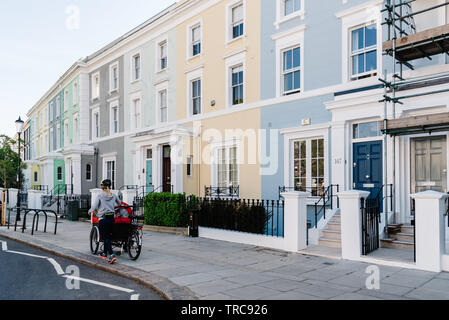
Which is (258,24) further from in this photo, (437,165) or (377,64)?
(437,165)

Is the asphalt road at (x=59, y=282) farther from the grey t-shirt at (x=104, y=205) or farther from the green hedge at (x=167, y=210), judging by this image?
the green hedge at (x=167, y=210)

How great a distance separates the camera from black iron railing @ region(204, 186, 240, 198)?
15.7 metres

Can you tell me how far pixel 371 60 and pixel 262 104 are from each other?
439cm

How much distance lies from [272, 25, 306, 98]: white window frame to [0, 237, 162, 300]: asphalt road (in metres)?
9.07

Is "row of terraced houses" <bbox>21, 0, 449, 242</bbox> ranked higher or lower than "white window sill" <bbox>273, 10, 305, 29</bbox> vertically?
lower

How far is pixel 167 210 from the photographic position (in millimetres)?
14180

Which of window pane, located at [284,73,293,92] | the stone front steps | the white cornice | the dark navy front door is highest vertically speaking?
the white cornice

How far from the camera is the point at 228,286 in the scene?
21.4 ft

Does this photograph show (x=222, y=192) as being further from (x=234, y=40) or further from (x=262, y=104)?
(x=234, y=40)

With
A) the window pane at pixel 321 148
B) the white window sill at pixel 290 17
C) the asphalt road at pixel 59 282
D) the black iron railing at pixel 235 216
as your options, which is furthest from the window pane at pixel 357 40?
the asphalt road at pixel 59 282

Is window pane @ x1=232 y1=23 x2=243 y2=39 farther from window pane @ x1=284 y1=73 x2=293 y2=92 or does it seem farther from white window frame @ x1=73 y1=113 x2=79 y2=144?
white window frame @ x1=73 y1=113 x2=79 y2=144

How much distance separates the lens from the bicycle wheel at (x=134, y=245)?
8875 mm

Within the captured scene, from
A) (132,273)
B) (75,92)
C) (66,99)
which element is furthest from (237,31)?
(66,99)

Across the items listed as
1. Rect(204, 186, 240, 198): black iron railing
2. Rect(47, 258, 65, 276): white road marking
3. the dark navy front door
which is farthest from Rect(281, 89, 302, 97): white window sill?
Rect(47, 258, 65, 276): white road marking
